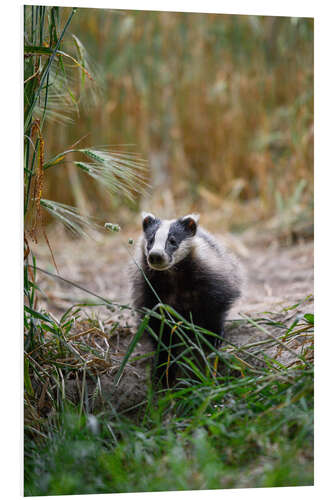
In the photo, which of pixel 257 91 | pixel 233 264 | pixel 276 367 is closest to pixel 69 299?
pixel 233 264

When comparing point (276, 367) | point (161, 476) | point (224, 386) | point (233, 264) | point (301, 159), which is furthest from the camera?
point (301, 159)

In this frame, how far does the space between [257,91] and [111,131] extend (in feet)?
5.52

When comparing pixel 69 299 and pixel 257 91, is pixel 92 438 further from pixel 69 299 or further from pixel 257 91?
pixel 257 91

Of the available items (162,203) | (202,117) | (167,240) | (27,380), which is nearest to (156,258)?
(167,240)

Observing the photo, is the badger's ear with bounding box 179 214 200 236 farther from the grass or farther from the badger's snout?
the grass

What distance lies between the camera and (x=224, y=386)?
2.70m

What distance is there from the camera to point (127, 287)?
507 cm

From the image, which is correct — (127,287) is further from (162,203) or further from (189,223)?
(162,203)

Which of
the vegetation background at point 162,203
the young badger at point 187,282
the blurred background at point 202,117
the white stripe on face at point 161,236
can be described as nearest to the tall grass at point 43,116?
the vegetation background at point 162,203

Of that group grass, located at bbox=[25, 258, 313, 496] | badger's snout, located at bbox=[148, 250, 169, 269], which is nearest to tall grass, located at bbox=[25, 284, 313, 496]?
grass, located at bbox=[25, 258, 313, 496]

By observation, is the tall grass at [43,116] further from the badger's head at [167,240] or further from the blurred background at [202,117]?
the blurred background at [202,117]

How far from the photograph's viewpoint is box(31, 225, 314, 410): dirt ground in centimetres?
317

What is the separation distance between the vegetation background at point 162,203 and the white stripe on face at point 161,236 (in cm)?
22

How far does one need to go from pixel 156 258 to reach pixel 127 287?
2.00m
